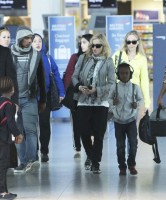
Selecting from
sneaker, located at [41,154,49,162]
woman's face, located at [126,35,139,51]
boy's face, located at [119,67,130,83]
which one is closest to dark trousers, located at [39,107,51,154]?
sneaker, located at [41,154,49,162]

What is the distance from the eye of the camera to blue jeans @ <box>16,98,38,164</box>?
30.4 feet

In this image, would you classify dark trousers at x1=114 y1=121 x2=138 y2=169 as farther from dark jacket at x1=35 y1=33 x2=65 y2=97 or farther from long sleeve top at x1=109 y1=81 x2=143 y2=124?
dark jacket at x1=35 y1=33 x2=65 y2=97

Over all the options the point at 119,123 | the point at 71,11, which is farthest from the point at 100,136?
the point at 71,11

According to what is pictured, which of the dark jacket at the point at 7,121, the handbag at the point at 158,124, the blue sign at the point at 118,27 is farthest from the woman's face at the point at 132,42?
the blue sign at the point at 118,27

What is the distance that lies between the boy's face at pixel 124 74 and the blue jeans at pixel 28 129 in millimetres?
1231

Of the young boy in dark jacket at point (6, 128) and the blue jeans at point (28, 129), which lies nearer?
the young boy in dark jacket at point (6, 128)

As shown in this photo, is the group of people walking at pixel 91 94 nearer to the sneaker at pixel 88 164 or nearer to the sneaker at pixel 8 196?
the sneaker at pixel 88 164

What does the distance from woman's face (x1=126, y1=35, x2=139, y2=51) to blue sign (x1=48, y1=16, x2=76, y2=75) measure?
6.18 m

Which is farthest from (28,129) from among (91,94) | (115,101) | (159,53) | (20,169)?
(159,53)

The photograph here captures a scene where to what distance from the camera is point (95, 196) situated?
25.5 ft

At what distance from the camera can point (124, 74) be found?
8.89 meters

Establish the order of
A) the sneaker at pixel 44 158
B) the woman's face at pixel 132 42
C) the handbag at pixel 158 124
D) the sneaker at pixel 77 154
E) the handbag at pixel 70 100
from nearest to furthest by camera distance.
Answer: the handbag at pixel 158 124 < the woman's face at pixel 132 42 < the handbag at pixel 70 100 < the sneaker at pixel 44 158 < the sneaker at pixel 77 154

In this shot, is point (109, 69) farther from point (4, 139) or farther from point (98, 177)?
point (4, 139)

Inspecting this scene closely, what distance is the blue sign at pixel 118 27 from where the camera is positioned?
16.1 m
